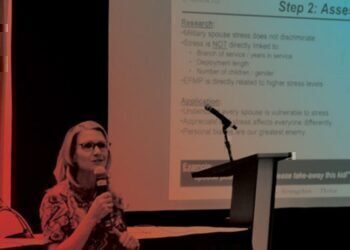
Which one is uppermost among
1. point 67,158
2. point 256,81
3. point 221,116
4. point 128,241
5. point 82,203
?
point 256,81

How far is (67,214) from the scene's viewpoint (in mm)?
1574

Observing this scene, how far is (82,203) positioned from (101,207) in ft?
0.17

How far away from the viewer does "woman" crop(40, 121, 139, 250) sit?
5.14ft

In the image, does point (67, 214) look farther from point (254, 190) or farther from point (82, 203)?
point (254, 190)

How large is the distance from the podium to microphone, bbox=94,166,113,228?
250mm

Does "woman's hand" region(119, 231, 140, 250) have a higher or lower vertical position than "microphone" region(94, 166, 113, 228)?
lower

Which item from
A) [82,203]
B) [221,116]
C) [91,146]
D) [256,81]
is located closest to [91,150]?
[91,146]

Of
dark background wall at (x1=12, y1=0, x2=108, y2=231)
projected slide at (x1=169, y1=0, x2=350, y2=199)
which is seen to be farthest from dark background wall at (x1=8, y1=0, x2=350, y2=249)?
projected slide at (x1=169, y1=0, x2=350, y2=199)

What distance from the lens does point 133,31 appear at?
5.29 feet

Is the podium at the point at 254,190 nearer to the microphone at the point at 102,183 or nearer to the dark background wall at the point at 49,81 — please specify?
the microphone at the point at 102,183

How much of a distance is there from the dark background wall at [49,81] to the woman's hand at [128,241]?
231mm

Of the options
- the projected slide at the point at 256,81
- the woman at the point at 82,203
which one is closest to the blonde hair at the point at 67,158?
the woman at the point at 82,203

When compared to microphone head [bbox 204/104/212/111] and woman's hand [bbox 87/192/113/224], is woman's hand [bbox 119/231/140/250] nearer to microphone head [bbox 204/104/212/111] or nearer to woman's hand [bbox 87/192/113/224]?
woman's hand [bbox 87/192/113/224]

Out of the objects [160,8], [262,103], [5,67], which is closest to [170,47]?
[160,8]
